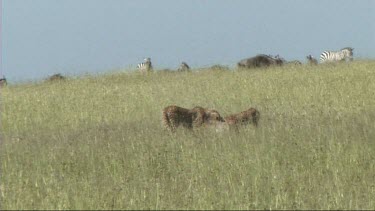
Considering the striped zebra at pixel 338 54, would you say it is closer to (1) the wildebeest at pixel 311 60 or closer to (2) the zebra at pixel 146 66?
(1) the wildebeest at pixel 311 60

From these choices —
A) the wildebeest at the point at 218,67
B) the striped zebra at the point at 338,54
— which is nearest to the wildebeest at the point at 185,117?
the wildebeest at the point at 218,67

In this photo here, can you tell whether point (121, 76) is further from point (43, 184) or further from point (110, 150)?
point (43, 184)

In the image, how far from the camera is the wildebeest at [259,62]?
23.7 meters

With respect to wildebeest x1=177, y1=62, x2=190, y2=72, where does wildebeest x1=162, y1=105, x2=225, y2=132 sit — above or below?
below

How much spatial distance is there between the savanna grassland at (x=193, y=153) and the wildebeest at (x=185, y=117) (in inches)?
12.0

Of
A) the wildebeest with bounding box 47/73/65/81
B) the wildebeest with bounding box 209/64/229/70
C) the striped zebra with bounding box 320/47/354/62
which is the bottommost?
the wildebeest with bounding box 47/73/65/81

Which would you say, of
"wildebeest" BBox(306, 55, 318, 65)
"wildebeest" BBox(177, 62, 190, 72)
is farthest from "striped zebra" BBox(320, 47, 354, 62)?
"wildebeest" BBox(177, 62, 190, 72)

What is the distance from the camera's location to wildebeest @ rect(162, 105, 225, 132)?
34.1ft

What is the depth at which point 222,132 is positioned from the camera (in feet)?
31.8

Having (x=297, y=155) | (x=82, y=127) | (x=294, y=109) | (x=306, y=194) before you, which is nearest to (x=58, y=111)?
(x=82, y=127)

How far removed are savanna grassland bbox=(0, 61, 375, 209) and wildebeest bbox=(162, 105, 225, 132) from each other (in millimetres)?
306

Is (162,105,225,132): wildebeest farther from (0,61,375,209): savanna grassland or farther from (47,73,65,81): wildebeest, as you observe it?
(47,73,65,81): wildebeest

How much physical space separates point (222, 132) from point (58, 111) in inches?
214

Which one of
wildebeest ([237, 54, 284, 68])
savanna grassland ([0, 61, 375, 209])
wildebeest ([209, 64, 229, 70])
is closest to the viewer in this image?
savanna grassland ([0, 61, 375, 209])
